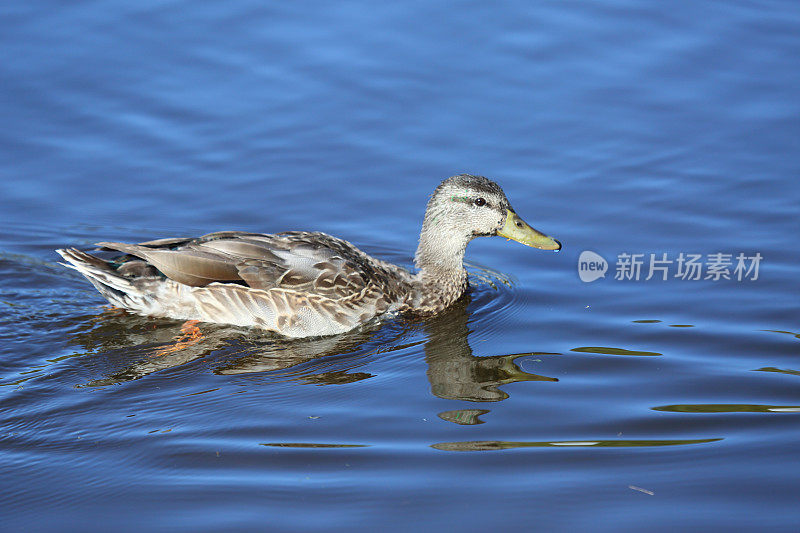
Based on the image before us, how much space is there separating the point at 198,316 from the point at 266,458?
9.86ft

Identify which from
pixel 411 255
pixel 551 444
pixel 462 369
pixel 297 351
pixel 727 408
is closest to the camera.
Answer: pixel 551 444

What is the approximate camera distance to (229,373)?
7809 mm

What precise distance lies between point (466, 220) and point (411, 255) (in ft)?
3.01

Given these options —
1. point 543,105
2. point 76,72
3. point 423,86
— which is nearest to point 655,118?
point 543,105

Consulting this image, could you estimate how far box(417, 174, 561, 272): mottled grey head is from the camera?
9.51 metres

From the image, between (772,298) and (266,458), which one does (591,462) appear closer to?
(266,458)

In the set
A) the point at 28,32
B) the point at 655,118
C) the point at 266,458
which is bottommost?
the point at 266,458

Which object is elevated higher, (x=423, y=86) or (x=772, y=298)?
(x=423, y=86)

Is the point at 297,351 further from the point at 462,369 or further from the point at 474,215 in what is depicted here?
the point at 474,215

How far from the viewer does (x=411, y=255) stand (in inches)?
406

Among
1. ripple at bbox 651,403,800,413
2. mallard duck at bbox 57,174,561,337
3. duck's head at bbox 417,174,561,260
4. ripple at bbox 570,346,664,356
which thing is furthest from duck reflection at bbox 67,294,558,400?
ripple at bbox 651,403,800,413

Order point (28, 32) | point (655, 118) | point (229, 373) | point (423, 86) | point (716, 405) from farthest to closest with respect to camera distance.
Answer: point (28, 32) → point (423, 86) → point (655, 118) → point (229, 373) → point (716, 405)

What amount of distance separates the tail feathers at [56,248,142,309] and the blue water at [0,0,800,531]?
211mm

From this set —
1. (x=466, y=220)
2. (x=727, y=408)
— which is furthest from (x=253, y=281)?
(x=727, y=408)
